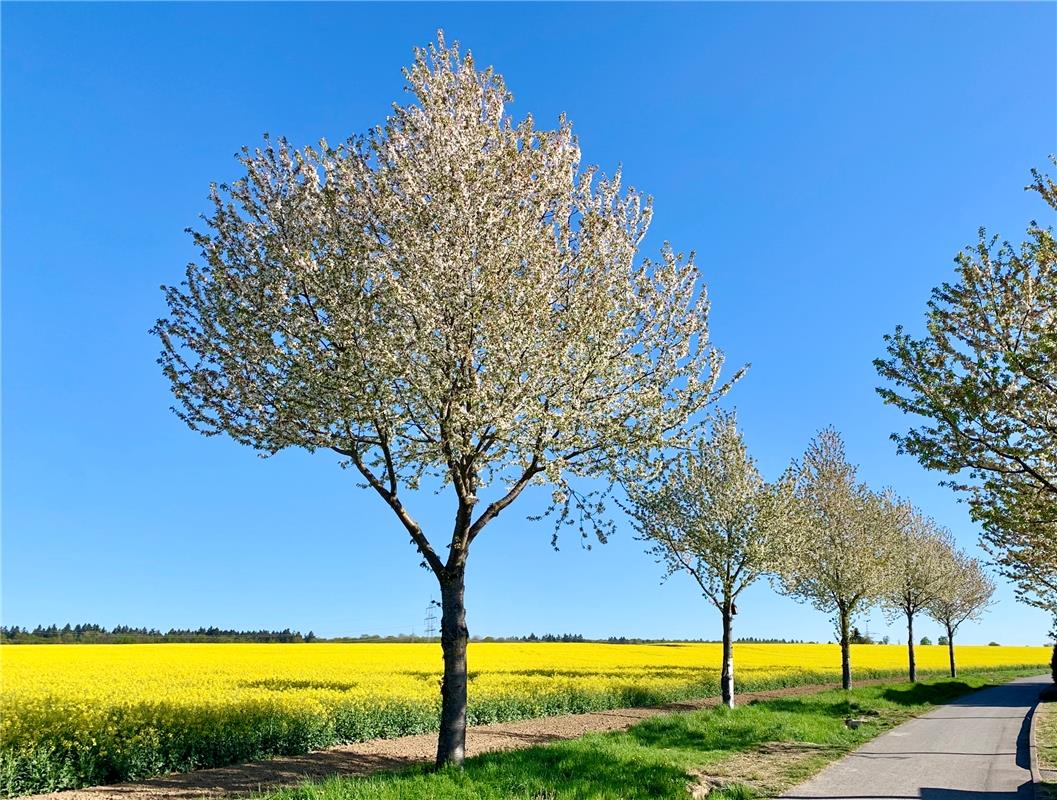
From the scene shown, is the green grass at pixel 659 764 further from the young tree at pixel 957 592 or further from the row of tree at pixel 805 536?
the young tree at pixel 957 592

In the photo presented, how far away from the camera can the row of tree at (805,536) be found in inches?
1186

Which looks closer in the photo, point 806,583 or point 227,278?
point 227,278

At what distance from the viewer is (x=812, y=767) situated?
17.1 metres

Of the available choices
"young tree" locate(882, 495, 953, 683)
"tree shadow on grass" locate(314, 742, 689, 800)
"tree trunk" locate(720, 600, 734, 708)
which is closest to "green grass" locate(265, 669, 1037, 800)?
"tree shadow on grass" locate(314, 742, 689, 800)

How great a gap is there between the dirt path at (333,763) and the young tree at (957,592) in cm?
4424

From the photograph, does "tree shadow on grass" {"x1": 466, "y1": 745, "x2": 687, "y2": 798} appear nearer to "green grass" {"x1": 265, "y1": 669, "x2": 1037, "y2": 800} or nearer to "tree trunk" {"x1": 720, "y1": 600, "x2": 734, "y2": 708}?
"green grass" {"x1": 265, "y1": 669, "x2": 1037, "y2": 800}

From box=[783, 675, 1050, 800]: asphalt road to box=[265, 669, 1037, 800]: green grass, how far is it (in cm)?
73

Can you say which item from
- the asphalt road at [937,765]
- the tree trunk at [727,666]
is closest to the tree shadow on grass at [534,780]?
the asphalt road at [937,765]

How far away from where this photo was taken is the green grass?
1153cm

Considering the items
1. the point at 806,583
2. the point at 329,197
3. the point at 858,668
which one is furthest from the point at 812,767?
the point at 858,668

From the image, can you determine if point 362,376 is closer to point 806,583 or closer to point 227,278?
point 227,278

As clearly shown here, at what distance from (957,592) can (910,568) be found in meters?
16.4

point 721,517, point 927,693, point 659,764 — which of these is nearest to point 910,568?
point 927,693

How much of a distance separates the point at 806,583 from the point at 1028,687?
20219 mm
